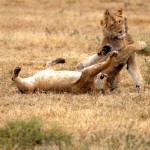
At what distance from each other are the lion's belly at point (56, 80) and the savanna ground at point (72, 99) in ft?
0.58

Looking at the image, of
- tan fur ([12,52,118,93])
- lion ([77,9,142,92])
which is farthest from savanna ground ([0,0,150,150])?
lion ([77,9,142,92])

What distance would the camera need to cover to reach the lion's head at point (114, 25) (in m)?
8.62

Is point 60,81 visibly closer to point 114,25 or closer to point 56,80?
point 56,80

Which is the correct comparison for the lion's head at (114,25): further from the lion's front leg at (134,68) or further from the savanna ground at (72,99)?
the savanna ground at (72,99)

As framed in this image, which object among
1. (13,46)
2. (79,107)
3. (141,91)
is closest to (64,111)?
(79,107)

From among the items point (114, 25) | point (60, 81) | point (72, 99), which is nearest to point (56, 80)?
point (60, 81)

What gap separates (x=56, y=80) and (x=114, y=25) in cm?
122

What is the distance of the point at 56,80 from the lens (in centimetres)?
851

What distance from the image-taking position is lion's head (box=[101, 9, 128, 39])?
8.62 meters

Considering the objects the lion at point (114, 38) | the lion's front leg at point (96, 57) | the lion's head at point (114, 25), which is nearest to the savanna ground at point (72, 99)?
the lion at point (114, 38)

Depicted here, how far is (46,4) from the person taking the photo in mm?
28438

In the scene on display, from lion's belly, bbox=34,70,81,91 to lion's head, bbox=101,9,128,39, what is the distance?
0.81 m

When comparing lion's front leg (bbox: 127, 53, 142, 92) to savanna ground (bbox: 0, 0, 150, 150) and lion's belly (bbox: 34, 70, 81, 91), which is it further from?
lion's belly (bbox: 34, 70, 81, 91)

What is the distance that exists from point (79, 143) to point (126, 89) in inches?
144
